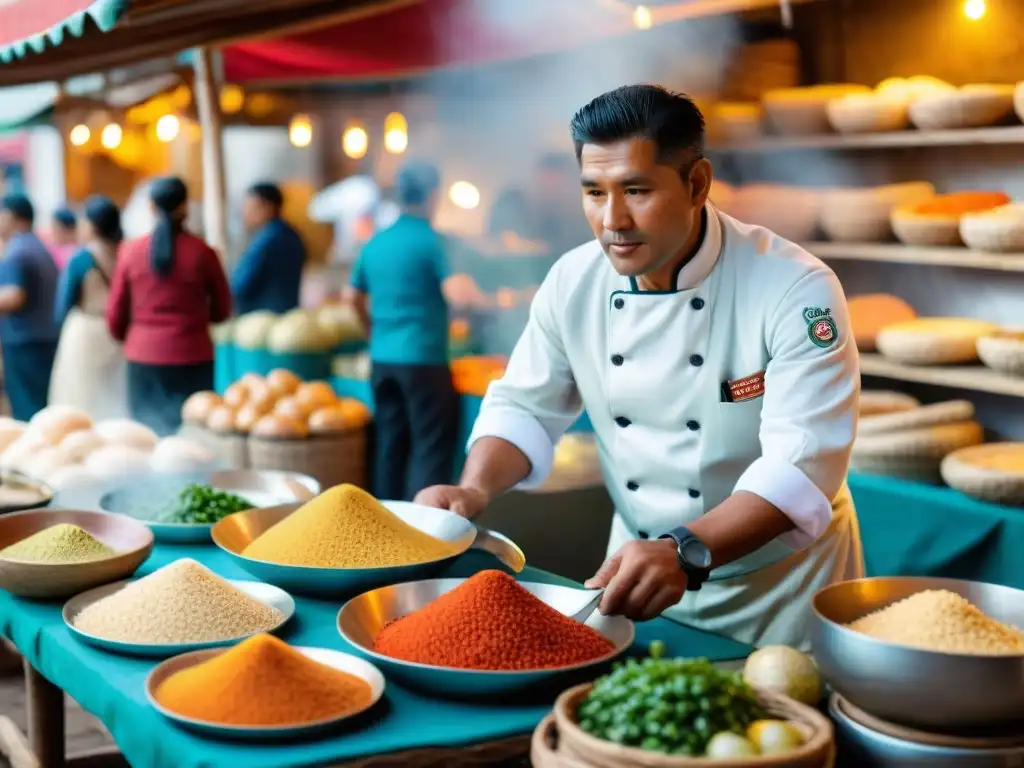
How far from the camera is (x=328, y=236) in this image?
32.4 ft

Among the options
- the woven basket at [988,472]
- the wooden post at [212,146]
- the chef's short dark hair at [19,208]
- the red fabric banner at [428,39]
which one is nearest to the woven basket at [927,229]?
the woven basket at [988,472]

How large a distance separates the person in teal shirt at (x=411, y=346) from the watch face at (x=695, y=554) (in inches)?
125

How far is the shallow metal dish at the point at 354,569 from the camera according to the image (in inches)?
70.2

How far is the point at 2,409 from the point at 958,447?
7.17 meters

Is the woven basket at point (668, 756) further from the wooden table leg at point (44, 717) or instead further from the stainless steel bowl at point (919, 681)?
the wooden table leg at point (44, 717)

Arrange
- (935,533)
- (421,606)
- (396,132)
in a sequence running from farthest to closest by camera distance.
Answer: (396,132), (935,533), (421,606)

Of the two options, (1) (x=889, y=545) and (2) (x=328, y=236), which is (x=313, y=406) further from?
(2) (x=328, y=236)

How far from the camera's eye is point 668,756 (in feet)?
3.46

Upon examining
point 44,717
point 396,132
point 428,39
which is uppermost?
point 428,39

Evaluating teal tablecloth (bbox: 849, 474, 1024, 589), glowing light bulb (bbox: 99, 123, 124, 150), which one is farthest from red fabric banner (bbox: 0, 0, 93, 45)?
glowing light bulb (bbox: 99, 123, 124, 150)

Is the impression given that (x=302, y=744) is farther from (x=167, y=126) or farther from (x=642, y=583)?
(x=167, y=126)

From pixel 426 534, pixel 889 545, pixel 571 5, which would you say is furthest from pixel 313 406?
pixel 426 534

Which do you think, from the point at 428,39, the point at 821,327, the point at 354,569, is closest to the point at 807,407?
the point at 821,327

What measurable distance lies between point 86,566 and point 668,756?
3.75 ft
